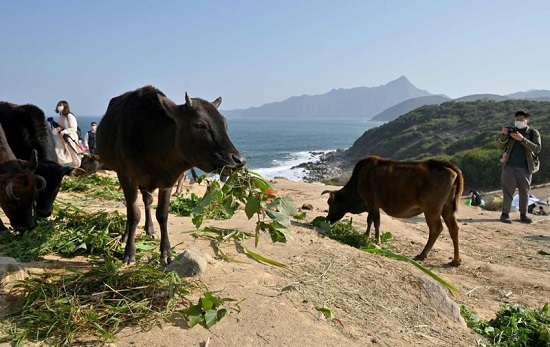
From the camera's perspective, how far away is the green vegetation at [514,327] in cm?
482

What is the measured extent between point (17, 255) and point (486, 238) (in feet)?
30.0

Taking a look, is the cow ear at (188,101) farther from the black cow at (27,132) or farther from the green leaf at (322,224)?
the green leaf at (322,224)

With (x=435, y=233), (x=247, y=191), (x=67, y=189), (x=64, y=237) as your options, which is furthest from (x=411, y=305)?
(x=67, y=189)

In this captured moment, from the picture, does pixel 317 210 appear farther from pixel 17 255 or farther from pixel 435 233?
pixel 17 255

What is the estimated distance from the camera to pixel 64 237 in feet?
17.0

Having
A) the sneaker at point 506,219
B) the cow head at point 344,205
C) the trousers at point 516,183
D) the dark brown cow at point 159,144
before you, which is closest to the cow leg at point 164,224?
the dark brown cow at point 159,144

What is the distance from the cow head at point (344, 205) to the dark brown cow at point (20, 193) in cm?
570

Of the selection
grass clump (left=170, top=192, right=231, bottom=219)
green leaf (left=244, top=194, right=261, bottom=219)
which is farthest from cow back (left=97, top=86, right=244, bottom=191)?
grass clump (left=170, top=192, right=231, bottom=219)

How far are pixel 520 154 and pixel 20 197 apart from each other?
1107 centimetres

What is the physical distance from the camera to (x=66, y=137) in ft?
36.6

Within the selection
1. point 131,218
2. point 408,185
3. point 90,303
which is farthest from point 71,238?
point 408,185

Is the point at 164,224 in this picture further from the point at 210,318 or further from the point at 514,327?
the point at 514,327

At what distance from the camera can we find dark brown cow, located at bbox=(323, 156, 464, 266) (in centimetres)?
790

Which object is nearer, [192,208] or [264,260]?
[264,260]
